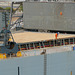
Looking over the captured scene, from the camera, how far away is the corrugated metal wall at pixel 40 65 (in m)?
14.3

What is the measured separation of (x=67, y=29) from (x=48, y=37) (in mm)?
2258

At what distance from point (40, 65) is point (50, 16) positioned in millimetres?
5390

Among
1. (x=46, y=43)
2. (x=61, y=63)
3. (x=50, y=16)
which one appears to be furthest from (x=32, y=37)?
(x=61, y=63)

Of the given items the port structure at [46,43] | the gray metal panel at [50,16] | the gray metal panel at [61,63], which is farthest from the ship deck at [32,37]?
the gray metal panel at [61,63]

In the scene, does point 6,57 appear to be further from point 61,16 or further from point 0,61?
point 61,16

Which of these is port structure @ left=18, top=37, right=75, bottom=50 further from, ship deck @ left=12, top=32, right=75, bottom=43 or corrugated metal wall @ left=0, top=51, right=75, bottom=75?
corrugated metal wall @ left=0, top=51, right=75, bottom=75

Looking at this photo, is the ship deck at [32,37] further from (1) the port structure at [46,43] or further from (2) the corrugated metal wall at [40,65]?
(2) the corrugated metal wall at [40,65]

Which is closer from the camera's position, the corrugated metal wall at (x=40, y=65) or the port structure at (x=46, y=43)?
the corrugated metal wall at (x=40, y=65)

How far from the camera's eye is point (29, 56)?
48.3 ft

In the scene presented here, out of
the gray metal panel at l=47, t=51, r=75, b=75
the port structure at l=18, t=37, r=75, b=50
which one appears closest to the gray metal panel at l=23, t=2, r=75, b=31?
the port structure at l=18, t=37, r=75, b=50

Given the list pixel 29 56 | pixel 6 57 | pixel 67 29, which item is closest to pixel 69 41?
pixel 67 29

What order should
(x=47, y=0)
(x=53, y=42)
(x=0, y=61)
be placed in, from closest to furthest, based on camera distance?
(x=0, y=61) < (x=53, y=42) < (x=47, y=0)

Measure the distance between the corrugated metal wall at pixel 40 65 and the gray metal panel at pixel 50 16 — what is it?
3597 mm

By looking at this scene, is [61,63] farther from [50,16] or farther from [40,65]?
[50,16]
